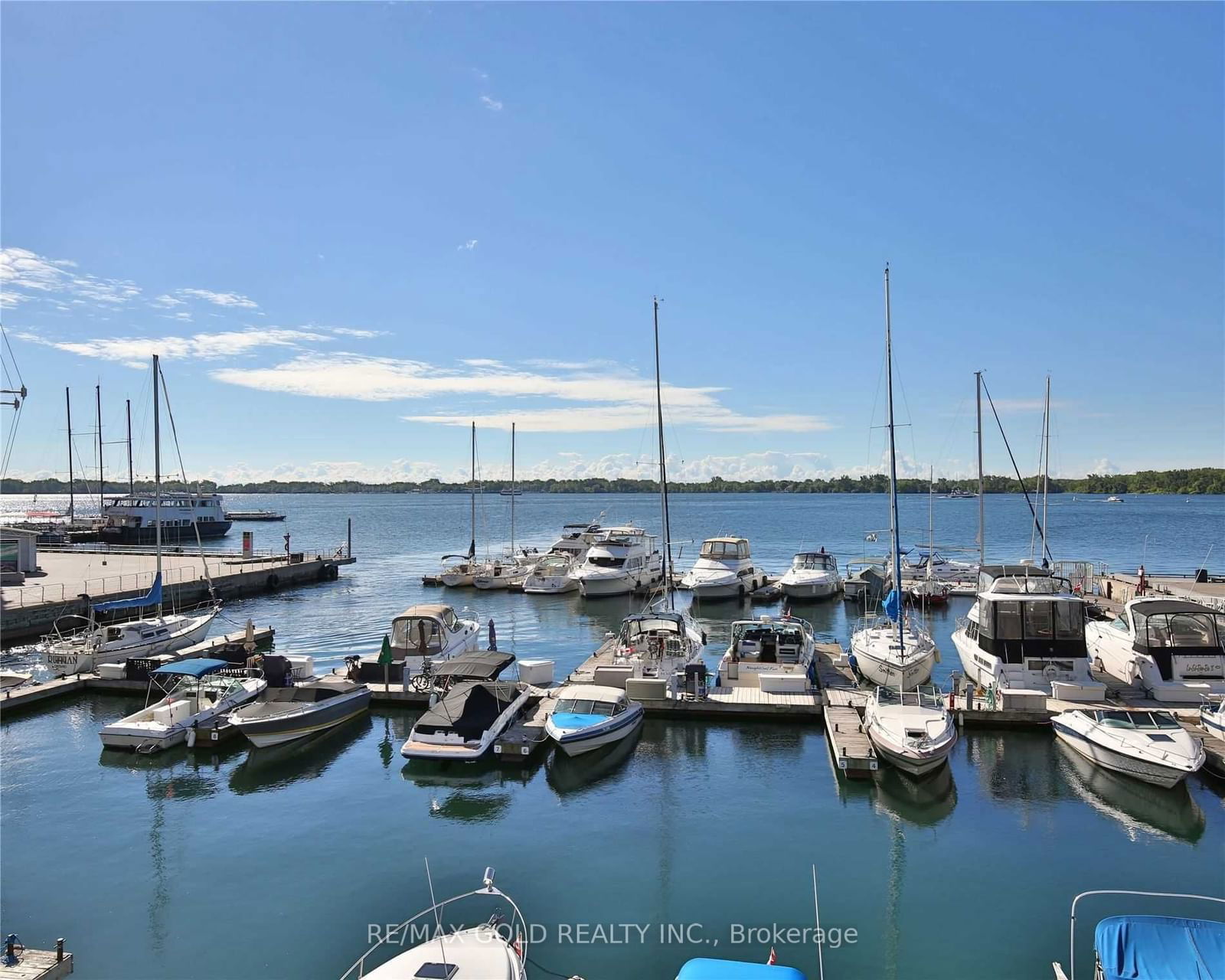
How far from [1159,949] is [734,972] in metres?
4.93

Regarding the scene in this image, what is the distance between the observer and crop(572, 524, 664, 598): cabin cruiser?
49.0 meters

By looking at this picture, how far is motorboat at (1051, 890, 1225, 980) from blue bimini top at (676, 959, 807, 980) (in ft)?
10.3

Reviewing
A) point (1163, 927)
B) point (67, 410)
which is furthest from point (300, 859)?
point (67, 410)

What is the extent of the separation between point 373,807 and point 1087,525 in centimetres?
13414

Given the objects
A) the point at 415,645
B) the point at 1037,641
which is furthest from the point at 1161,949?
the point at 415,645

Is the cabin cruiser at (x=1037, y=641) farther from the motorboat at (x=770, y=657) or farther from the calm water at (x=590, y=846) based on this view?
the motorboat at (x=770, y=657)

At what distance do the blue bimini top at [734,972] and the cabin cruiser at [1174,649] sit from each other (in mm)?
18476

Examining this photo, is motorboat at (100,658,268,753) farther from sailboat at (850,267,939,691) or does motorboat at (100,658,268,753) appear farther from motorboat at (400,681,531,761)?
sailboat at (850,267,939,691)

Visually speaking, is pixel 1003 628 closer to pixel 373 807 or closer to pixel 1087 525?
pixel 373 807

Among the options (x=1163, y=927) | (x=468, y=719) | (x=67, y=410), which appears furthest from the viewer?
(x=67, y=410)

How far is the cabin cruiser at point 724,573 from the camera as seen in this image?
47.2 metres

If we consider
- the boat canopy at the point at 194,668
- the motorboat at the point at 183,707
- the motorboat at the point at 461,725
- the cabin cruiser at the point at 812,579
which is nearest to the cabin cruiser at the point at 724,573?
the cabin cruiser at the point at 812,579

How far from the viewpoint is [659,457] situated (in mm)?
38625

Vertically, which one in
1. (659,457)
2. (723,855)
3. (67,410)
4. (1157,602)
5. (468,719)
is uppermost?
(67,410)
